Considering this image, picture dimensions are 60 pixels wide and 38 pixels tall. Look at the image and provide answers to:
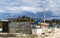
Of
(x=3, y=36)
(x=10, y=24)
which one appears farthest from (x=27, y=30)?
(x=3, y=36)

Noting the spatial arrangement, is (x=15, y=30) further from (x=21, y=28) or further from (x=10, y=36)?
(x=10, y=36)

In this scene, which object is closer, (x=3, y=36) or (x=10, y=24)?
(x=3, y=36)

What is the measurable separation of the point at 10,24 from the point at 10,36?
9157 mm

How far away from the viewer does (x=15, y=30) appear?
117 ft

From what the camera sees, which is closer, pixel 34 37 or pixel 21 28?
pixel 34 37

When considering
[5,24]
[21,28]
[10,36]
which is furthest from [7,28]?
[10,36]

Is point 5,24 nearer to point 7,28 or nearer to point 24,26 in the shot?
point 7,28

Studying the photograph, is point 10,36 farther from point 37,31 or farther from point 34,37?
point 37,31

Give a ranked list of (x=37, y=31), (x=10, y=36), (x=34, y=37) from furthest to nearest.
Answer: (x=37, y=31), (x=34, y=37), (x=10, y=36)

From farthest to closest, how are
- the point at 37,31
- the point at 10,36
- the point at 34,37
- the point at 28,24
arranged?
the point at 37,31 < the point at 28,24 < the point at 34,37 < the point at 10,36

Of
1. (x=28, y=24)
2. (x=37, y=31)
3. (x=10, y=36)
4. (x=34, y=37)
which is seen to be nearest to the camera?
(x=10, y=36)

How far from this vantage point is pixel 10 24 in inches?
1433

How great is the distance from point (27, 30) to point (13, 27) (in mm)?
2604

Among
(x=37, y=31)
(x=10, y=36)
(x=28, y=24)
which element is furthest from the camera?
(x=37, y=31)
